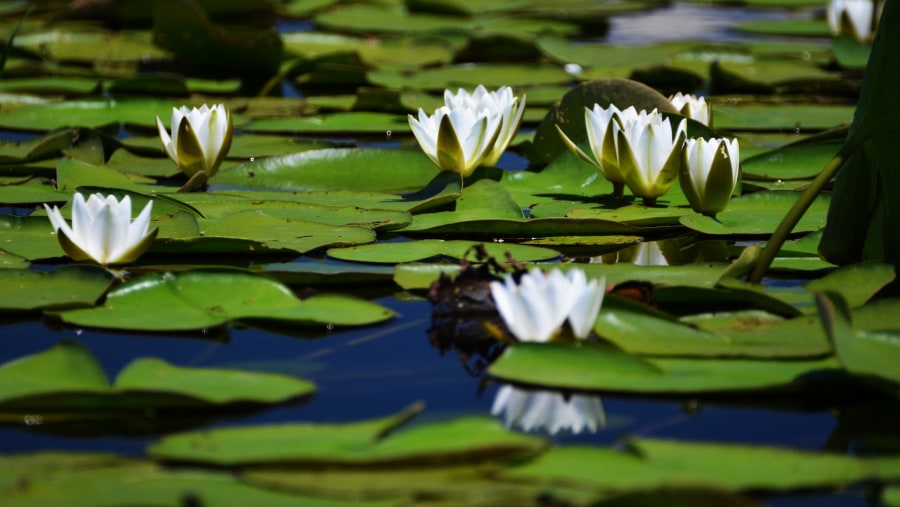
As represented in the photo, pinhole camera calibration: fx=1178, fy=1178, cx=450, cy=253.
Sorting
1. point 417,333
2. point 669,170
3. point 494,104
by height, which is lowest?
point 417,333

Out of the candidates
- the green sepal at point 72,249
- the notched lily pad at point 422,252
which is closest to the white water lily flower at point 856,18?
the notched lily pad at point 422,252

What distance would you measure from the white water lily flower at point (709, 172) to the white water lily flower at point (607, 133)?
148 mm

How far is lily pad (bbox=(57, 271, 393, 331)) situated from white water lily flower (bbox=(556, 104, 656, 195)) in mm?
886

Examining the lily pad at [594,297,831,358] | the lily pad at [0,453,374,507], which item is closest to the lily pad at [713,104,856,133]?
the lily pad at [594,297,831,358]

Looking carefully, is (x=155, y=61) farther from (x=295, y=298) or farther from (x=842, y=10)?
(x=295, y=298)

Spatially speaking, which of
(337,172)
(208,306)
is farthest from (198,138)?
(208,306)

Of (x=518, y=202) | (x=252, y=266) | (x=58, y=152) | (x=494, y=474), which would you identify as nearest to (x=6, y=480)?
(x=494, y=474)

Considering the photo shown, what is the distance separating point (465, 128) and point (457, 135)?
0.03 metres

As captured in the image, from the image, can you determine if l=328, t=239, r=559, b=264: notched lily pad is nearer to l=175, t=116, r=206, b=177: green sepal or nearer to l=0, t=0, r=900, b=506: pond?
l=0, t=0, r=900, b=506: pond

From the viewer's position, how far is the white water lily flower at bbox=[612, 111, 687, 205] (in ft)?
8.73

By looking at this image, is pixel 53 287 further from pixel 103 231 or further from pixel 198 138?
pixel 198 138

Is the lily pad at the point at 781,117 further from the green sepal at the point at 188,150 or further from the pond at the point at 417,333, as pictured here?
the green sepal at the point at 188,150

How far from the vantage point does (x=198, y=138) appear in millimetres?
2967

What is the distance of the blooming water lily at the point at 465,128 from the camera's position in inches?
110
